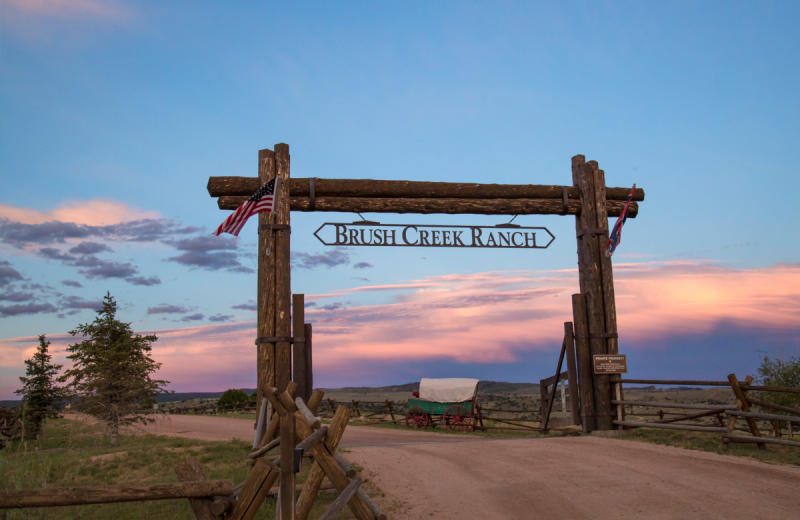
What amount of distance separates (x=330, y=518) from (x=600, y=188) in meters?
11.1

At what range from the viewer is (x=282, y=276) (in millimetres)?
12031

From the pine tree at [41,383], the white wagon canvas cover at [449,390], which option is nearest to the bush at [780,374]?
the white wagon canvas cover at [449,390]

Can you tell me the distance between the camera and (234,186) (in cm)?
1248

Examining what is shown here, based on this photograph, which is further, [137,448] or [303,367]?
[137,448]

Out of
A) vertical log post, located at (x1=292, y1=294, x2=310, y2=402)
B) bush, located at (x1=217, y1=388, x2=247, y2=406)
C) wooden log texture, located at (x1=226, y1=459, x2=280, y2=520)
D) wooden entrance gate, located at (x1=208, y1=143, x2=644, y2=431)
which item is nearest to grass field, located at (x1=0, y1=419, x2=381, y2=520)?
vertical log post, located at (x1=292, y1=294, x2=310, y2=402)

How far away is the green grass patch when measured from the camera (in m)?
10.0

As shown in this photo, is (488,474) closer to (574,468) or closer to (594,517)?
(574,468)

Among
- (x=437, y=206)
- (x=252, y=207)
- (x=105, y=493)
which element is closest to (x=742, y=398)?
(x=437, y=206)

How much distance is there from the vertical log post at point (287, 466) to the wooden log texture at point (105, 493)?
18.9 inches

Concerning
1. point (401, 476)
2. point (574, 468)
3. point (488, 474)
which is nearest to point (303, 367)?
point (401, 476)

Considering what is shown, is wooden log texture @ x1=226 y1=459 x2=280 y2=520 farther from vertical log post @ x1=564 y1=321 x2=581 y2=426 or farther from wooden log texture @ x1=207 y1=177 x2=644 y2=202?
vertical log post @ x1=564 y1=321 x2=581 y2=426

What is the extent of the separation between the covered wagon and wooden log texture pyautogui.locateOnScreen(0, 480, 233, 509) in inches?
765

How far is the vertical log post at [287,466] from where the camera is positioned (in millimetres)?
4945

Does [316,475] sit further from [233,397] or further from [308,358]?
[233,397]
